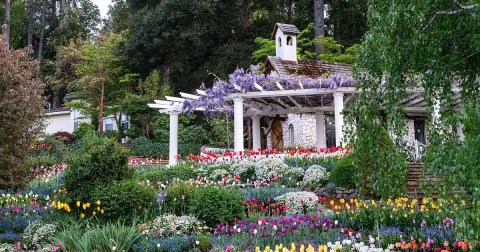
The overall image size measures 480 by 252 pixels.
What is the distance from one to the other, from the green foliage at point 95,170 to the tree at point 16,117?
372 centimetres

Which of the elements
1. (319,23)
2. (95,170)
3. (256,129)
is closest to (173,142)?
(256,129)

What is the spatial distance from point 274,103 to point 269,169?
5.35 m

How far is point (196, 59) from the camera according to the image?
28281 mm

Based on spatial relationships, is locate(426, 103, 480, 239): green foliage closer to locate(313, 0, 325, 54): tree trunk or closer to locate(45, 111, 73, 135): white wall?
locate(313, 0, 325, 54): tree trunk

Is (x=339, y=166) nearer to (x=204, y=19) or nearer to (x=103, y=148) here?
(x=103, y=148)

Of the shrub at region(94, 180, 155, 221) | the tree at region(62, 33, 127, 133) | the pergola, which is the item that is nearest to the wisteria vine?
the pergola

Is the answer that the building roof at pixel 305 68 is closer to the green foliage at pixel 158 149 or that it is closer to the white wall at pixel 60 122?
the green foliage at pixel 158 149

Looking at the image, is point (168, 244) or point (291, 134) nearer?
point (168, 244)

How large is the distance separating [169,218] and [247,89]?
647 cm

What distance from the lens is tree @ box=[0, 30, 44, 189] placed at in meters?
10.7

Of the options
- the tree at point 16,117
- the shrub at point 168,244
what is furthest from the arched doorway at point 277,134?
the shrub at point 168,244

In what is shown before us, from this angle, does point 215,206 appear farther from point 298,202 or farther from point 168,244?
point 298,202

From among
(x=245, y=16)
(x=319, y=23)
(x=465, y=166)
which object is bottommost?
(x=465, y=166)

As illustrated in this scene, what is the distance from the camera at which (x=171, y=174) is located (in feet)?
39.2
